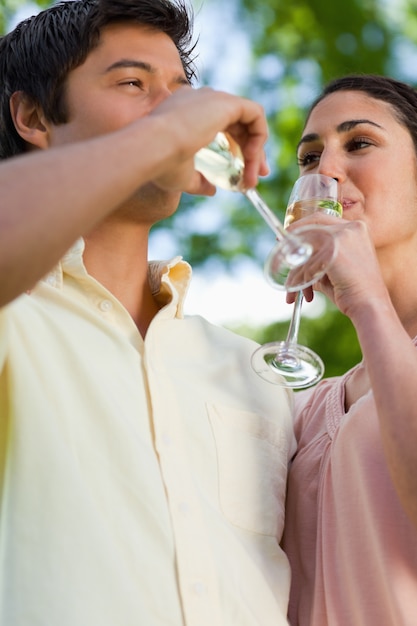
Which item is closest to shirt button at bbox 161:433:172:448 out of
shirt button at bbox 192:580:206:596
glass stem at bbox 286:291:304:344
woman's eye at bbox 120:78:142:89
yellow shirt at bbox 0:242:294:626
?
yellow shirt at bbox 0:242:294:626

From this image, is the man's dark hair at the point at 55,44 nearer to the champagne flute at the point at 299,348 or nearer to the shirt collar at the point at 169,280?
the shirt collar at the point at 169,280

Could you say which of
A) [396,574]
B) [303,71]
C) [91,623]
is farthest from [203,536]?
[303,71]

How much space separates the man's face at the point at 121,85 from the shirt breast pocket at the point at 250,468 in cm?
62

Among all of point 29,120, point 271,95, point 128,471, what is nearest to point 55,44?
point 29,120

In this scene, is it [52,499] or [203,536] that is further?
[203,536]

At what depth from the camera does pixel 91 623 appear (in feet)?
6.43

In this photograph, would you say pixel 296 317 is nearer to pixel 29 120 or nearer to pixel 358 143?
pixel 358 143

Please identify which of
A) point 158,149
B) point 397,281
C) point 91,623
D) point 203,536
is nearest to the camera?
point 158,149

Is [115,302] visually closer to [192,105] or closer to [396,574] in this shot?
[192,105]

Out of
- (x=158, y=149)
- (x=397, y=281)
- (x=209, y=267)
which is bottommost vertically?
(x=158, y=149)

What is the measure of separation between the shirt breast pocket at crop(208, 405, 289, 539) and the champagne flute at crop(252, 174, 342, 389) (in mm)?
140

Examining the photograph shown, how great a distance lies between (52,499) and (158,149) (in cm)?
79

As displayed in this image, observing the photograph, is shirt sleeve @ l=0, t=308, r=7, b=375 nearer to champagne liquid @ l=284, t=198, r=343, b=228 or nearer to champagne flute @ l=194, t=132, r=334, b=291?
champagne flute @ l=194, t=132, r=334, b=291

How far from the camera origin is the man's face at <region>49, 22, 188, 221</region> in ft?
8.90
